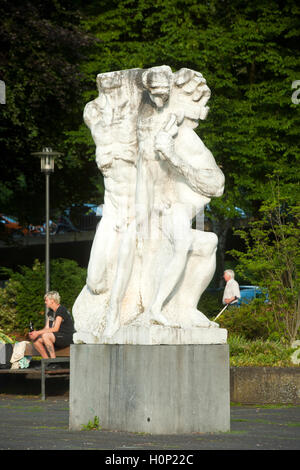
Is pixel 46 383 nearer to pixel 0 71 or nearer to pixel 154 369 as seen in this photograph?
pixel 154 369

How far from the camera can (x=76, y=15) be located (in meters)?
29.6

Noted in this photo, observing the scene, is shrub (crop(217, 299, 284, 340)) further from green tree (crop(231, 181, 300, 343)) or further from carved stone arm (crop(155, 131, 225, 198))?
carved stone arm (crop(155, 131, 225, 198))

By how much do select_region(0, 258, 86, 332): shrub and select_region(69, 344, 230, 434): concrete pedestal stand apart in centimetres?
1635

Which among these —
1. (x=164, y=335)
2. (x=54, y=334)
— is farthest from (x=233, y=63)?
(x=164, y=335)

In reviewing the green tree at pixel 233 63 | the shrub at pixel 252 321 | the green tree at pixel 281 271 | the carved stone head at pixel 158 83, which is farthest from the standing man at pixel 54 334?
the green tree at pixel 233 63

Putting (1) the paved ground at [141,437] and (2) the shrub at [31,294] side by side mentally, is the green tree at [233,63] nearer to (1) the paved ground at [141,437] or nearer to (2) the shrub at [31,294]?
(2) the shrub at [31,294]

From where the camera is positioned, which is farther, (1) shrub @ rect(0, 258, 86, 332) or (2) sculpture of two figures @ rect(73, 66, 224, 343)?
(1) shrub @ rect(0, 258, 86, 332)

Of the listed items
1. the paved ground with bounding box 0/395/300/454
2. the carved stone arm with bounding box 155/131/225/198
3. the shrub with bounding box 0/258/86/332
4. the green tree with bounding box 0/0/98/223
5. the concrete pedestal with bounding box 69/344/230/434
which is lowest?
the paved ground with bounding box 0/395/300/454

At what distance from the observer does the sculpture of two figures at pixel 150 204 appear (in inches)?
363

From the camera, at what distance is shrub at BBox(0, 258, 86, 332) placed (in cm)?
2578

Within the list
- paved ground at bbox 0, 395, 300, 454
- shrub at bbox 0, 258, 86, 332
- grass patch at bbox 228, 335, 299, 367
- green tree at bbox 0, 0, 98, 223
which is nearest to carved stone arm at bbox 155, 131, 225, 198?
paved ground at bbox 0, 395, 300, 454

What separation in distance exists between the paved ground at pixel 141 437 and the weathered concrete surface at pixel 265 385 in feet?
6.81
